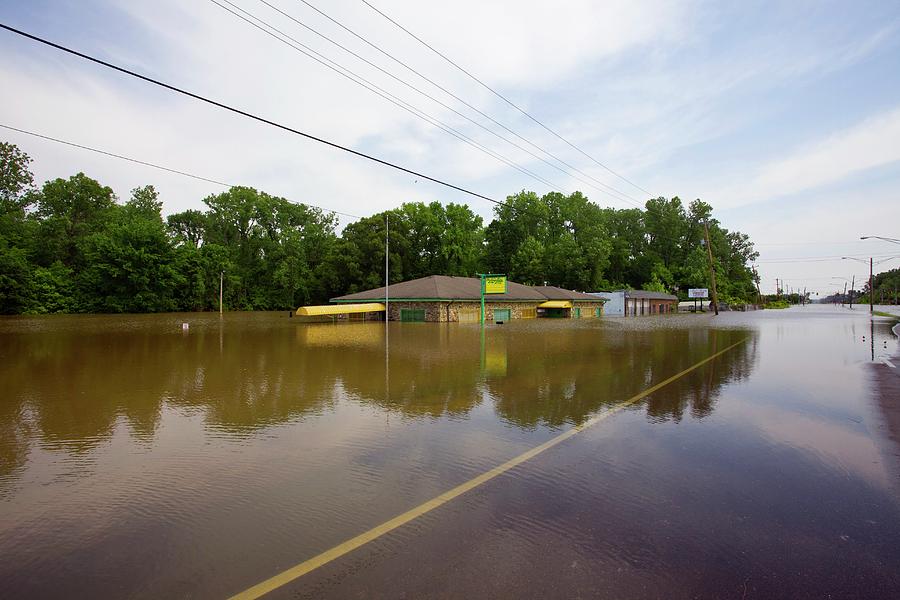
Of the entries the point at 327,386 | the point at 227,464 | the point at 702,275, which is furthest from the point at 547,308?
the point at 227,464

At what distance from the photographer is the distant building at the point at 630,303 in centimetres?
6531

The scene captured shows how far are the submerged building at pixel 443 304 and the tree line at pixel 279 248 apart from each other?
59.0 feet

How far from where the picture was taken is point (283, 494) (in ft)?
16.5

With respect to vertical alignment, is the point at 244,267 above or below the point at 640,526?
above

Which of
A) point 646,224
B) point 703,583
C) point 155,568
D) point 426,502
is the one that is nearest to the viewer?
point 703,583

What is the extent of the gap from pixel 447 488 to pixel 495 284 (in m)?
39.1

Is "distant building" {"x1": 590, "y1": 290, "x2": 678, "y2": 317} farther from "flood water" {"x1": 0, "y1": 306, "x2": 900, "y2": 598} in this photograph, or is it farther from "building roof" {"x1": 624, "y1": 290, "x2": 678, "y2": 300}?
"flood water" {"x1": 0, "y1": 306, "x2": 900, "y2": 598}

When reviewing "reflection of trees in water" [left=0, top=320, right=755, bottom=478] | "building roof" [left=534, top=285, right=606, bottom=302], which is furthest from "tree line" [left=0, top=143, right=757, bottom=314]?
"reflection of trees in water" [left=0, top=320, right=755, bottom=478]

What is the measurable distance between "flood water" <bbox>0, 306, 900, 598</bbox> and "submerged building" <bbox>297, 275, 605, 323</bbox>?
3042cm

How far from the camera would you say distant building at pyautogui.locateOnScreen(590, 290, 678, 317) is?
6531 cm

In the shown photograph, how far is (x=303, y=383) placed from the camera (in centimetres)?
1175

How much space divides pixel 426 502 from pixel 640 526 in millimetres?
2040

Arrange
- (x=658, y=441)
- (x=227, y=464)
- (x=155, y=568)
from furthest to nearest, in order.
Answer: (x=658, y=441) < (x=227, y=464) < (x=155, y=568)

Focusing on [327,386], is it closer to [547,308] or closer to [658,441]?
[658,441]
